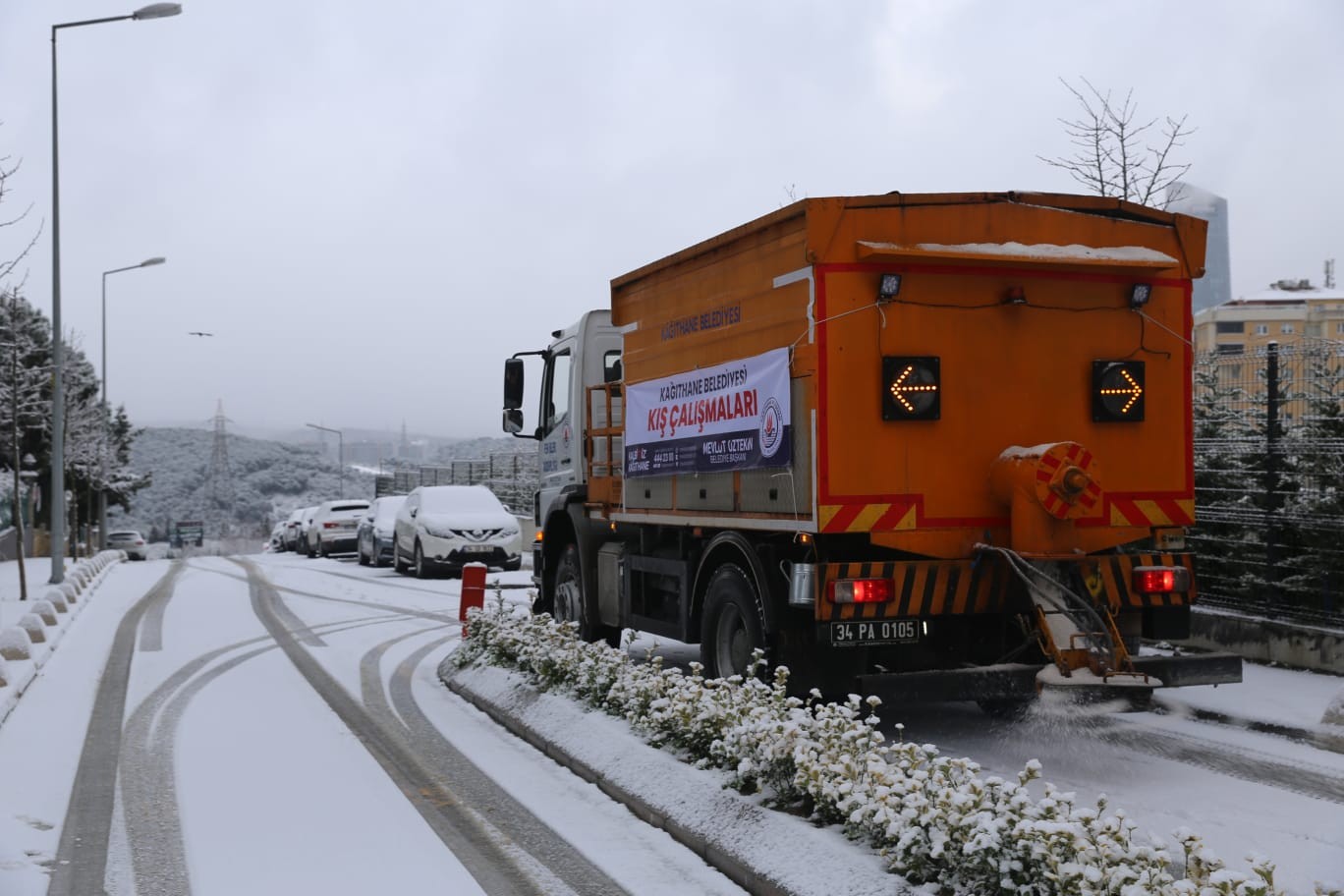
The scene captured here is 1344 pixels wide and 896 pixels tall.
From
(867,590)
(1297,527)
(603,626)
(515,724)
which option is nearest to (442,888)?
(867,590)

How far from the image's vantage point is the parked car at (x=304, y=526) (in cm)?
4367

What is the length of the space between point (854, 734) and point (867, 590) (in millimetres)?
1633

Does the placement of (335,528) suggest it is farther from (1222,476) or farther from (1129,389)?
(1129,389)

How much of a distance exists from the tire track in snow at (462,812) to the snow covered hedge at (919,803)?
95 centimetres

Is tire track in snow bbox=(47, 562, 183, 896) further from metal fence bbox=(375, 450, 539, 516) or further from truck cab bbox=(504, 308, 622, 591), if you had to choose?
metal fence bbox=(375, 450, 539, 516)

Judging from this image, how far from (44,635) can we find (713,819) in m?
10.9

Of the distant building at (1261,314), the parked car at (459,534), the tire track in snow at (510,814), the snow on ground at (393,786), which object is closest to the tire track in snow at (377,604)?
the parked car at (459,534)

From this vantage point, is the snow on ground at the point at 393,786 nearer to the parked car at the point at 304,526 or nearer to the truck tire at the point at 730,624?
the truck tire at the point at 730,624

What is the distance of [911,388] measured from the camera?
7.57m

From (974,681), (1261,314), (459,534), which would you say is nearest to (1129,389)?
(974,681)

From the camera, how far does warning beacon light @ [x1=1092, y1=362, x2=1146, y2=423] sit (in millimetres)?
8031

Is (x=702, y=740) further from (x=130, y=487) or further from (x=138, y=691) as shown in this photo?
(x=130, y=487)

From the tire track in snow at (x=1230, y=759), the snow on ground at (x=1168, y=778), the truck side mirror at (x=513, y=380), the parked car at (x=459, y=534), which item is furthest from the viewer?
the parked car at (x=459, y=534)

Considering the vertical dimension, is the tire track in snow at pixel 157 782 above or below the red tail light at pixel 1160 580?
below
